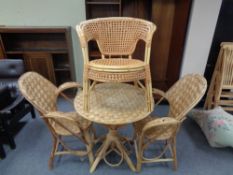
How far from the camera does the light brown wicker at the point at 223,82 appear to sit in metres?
1.99

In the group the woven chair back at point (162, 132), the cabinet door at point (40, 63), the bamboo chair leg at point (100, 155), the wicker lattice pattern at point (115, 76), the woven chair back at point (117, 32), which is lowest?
the bamboo chair leg at point (100, 155)

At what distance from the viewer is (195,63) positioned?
2242 millimetres

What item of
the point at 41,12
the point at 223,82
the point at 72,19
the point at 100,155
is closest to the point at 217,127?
the point at 223,82

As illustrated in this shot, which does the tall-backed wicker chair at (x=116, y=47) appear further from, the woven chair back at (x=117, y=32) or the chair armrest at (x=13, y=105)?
the chair armrest at (x=13, y=105)

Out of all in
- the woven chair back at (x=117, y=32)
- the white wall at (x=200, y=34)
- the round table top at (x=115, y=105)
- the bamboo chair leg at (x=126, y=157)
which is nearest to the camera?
the round table top at (x=115, y=105)

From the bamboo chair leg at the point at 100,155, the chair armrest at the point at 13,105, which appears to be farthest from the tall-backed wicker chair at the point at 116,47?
the chair armrest at the point at 13,105

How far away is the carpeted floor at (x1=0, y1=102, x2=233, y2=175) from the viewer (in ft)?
5.20

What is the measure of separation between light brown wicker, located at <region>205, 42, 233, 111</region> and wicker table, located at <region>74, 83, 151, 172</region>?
114 centimetres

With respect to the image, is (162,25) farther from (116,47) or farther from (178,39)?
(116,47)

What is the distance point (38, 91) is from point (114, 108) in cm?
65

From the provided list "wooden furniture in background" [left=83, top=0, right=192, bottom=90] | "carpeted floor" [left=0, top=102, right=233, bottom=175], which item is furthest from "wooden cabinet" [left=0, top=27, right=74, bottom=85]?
"carpeted floor" [left=0, top=102, right=233, bottom=175]

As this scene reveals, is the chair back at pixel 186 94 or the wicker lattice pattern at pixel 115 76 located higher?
the wicker lattice pattern at pixel 115 76

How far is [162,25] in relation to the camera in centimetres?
233

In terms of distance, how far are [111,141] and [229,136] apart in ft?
3.79
